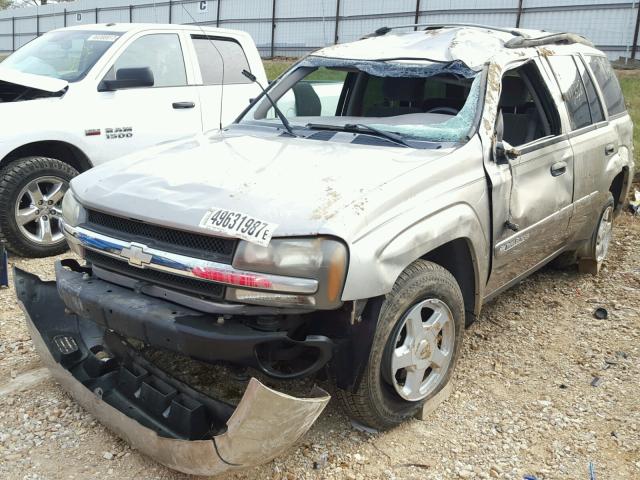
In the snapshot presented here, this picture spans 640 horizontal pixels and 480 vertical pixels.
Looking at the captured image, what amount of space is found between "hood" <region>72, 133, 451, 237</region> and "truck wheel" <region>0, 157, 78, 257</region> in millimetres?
2018

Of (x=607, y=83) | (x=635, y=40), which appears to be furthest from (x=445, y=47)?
(x=635, y=40)

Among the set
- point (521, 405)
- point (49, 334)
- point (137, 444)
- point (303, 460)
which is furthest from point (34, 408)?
point (521, 405)

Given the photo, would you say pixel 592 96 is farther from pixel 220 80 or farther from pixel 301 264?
pixel 220 80

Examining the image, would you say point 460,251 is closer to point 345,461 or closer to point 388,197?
point 388,197

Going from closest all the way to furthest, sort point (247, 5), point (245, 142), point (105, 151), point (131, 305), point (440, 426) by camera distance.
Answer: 1. point (131, 305)
2. point (440, 426)
3. point (245, 142)
4. point (105, 151)
5. point (247, 5)

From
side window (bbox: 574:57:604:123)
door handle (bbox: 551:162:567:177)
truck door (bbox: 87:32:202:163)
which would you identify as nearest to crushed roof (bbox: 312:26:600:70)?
side window (bbox: 574:57:604:123)

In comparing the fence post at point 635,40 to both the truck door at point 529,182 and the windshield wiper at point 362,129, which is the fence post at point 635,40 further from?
the windshield wiper at point 362,129

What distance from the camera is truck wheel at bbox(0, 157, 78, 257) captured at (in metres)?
5.03

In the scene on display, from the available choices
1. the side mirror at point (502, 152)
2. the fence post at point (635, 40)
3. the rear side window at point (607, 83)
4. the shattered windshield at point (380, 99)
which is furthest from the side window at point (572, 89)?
the fence post at point (635, 40)

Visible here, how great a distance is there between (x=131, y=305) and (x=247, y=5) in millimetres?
25050

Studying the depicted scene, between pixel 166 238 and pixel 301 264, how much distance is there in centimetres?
65

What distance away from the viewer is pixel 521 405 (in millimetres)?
3400

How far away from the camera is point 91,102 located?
5.48 metres

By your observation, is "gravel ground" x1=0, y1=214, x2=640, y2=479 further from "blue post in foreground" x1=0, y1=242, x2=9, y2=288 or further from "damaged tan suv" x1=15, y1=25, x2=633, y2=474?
"blue post in foreground" x1=0, y1=242, x2=9, y2=288
